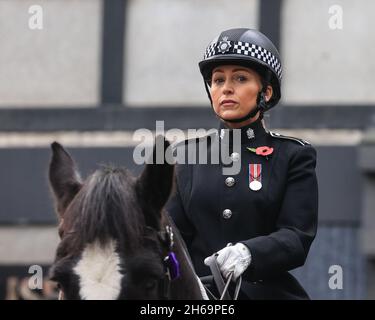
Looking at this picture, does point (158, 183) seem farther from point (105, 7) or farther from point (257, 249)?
point (105, 7)

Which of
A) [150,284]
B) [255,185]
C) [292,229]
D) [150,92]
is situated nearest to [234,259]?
[292,229]

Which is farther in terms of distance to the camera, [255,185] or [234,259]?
[255,185]

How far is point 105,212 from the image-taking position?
389 cm

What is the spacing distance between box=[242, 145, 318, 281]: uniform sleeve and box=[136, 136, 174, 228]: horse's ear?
1.77 ft

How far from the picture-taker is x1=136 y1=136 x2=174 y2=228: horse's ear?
4.02 m

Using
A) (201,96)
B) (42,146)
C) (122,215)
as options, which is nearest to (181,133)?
(201,96)

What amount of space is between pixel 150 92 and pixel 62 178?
10548 mm

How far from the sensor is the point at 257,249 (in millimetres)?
4473

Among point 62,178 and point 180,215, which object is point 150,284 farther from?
point 180,215

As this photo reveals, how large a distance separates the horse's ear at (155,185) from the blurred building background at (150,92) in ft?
31.8

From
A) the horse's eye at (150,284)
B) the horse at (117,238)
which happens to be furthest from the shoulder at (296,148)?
the horse's eye at (150,284)

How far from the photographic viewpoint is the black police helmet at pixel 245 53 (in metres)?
4.87

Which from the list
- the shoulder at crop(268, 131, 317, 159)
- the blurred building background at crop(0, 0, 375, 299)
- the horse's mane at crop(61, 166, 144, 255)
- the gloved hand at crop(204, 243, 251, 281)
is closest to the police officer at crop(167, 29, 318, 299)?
the shoulder at crop(268, 131, 317, 159)
